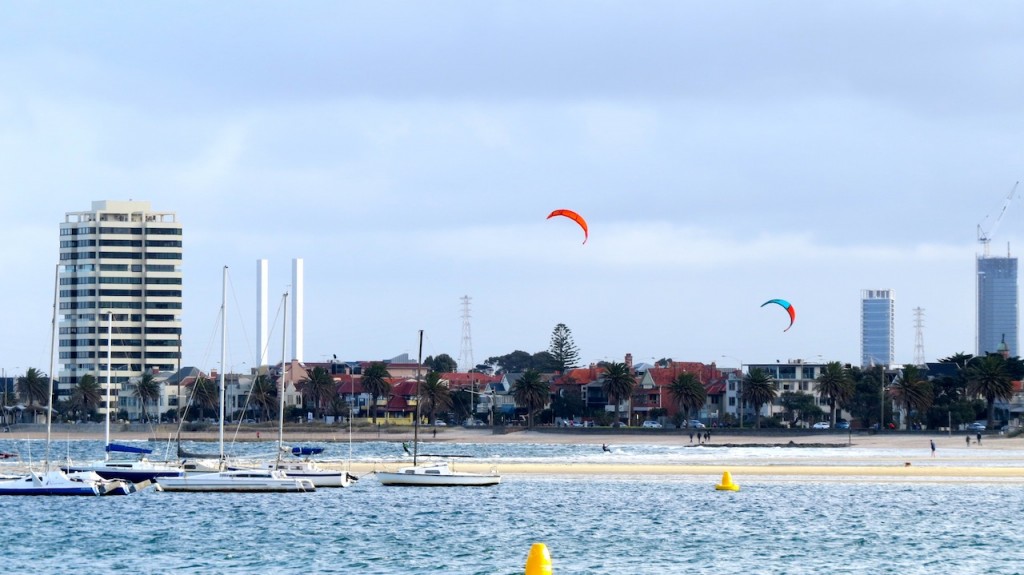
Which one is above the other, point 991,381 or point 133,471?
point 991,381

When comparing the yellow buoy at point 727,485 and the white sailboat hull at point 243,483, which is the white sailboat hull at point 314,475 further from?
the yellow buoy at point 727,485

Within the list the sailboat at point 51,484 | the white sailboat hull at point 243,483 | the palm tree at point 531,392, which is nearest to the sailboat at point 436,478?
the white sailboat hull at point 243,483

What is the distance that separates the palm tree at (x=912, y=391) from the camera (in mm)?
167875

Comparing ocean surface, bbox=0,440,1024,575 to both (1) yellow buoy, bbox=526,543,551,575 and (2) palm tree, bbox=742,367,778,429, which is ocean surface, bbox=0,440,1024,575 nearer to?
(1) yellow buoy, bbox=526,543,551,575

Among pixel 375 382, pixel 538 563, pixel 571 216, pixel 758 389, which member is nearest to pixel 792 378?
pixel 758 389

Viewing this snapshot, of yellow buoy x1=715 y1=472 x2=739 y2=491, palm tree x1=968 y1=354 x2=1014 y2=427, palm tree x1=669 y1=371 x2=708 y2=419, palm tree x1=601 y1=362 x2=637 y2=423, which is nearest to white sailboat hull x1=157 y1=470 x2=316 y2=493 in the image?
yellow buoy x1=715 y1=472 x2=739 y2=491

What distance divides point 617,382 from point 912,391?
34779 mm

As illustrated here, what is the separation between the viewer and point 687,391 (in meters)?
179

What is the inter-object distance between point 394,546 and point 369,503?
17.5 metres

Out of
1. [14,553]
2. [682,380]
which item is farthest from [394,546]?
[682,380]

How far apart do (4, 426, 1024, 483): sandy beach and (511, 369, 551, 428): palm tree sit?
238 inches

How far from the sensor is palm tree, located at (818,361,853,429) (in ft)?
569

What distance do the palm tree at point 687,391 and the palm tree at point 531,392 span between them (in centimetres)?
1552

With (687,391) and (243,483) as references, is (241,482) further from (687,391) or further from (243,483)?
(687,391)
